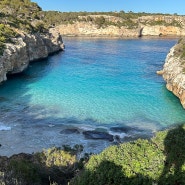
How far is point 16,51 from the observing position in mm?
47844

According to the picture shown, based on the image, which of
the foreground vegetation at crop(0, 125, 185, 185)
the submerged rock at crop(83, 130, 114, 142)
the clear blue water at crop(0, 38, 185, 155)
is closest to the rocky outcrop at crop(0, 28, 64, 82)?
the clear blue water at crop(0, 38, 185, 155)

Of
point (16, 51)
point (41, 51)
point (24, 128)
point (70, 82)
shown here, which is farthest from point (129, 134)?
point (41, 51)

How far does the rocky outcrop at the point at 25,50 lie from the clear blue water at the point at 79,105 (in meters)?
1.73

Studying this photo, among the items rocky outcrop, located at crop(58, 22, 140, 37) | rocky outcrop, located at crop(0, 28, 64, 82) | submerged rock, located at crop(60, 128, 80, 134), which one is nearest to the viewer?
submerged rock, located at crop(60, 128, 80, 134)

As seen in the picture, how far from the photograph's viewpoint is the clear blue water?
2656 centimetres

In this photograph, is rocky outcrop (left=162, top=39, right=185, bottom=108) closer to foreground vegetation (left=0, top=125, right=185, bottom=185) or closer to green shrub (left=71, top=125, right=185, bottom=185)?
foreground vegetation (left=0, top=125, right=185, bottom=185)

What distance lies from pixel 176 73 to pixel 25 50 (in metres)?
24.9

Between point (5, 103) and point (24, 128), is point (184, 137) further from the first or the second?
point (5, 103)

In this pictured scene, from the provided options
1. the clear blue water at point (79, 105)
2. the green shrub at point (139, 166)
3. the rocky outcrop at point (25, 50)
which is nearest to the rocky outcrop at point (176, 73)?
the clear blue water at point (79, 105)

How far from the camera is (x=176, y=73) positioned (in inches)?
1602

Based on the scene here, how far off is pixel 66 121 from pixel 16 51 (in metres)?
21.9

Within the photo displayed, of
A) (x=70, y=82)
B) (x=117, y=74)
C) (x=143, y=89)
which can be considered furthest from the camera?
(x=117, y=74)

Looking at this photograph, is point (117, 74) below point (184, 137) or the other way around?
below

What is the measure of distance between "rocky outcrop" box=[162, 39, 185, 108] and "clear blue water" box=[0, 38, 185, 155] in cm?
88
